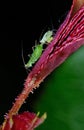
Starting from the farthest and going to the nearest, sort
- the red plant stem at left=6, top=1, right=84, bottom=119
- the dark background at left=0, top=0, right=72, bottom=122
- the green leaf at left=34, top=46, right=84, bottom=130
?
the green leaf at left=34, top=46, right=84, bottom=130 < the dark background at left=0, top=0, right=72, bottom=122 < the red plant stem at left=6, top=1, right=84, bottom=119

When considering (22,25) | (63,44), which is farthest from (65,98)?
(63,44)

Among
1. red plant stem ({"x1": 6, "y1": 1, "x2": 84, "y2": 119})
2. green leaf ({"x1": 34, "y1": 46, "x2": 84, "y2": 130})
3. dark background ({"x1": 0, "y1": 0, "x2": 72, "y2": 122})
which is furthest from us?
green leaf ({"x1": 34, "y1": 46, "x2": 84, "y2": 130})

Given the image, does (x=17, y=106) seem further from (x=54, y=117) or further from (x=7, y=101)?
(x=54, y=117)

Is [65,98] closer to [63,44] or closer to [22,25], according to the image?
[22,25]

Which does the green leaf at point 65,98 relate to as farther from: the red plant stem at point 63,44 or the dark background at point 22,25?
the red plant stem at point 63,44

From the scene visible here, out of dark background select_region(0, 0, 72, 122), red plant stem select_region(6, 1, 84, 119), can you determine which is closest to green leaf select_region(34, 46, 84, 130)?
dark background select_region(0, 0, 72, 122)

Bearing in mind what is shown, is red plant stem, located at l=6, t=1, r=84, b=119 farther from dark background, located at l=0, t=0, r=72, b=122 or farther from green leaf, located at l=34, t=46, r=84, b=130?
green leaf, located at l=34, t=46, r=84, b=130
